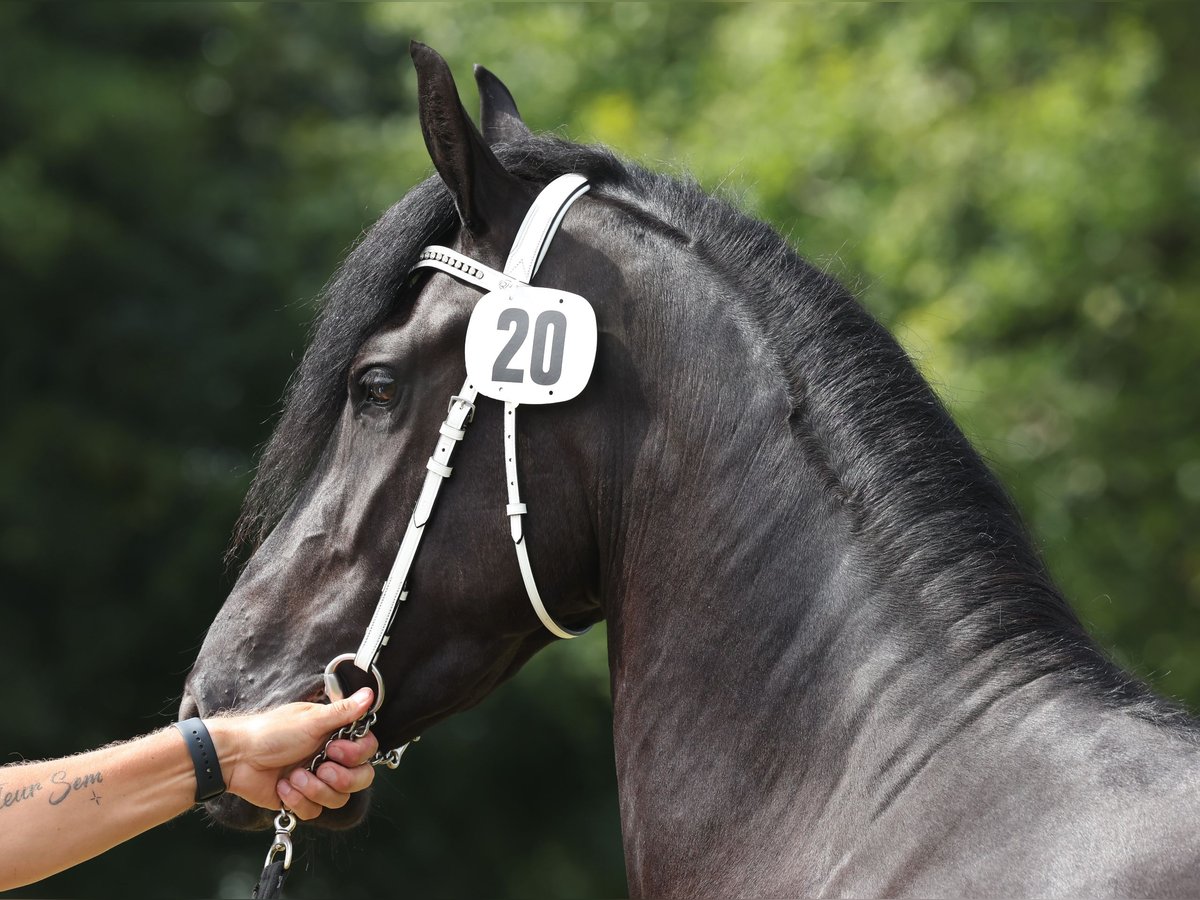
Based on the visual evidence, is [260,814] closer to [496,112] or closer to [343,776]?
[343,776]

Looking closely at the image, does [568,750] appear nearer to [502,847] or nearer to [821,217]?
[502,847]

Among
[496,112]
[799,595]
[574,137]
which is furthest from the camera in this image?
[574,137]

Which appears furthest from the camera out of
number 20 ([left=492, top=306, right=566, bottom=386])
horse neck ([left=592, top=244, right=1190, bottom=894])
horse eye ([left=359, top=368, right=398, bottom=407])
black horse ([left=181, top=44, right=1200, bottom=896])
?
horse eye ([left=359, top=368, right=398, bottom=407])

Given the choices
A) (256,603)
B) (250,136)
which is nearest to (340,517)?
(256,603)

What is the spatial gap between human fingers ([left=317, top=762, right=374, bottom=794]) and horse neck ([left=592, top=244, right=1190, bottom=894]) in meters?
0.51

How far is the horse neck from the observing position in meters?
2.05

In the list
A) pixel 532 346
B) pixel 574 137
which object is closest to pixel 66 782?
pixel 532 346

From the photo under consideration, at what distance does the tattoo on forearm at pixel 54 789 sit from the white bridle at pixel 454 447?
45cm

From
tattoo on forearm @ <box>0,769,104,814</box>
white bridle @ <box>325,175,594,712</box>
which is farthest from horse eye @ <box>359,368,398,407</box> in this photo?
tattoo on forearm @ <box>0,769,104,814</box>

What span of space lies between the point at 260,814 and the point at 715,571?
1.08m

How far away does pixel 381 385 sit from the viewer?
7.95ft

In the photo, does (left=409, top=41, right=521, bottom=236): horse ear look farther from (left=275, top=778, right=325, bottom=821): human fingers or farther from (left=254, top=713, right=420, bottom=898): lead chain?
(left=275, top=778, right=325, bottom=821): human fingers

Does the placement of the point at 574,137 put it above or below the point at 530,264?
above

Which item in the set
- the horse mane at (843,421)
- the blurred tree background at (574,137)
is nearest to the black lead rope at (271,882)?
the horse mane at (843,421)
